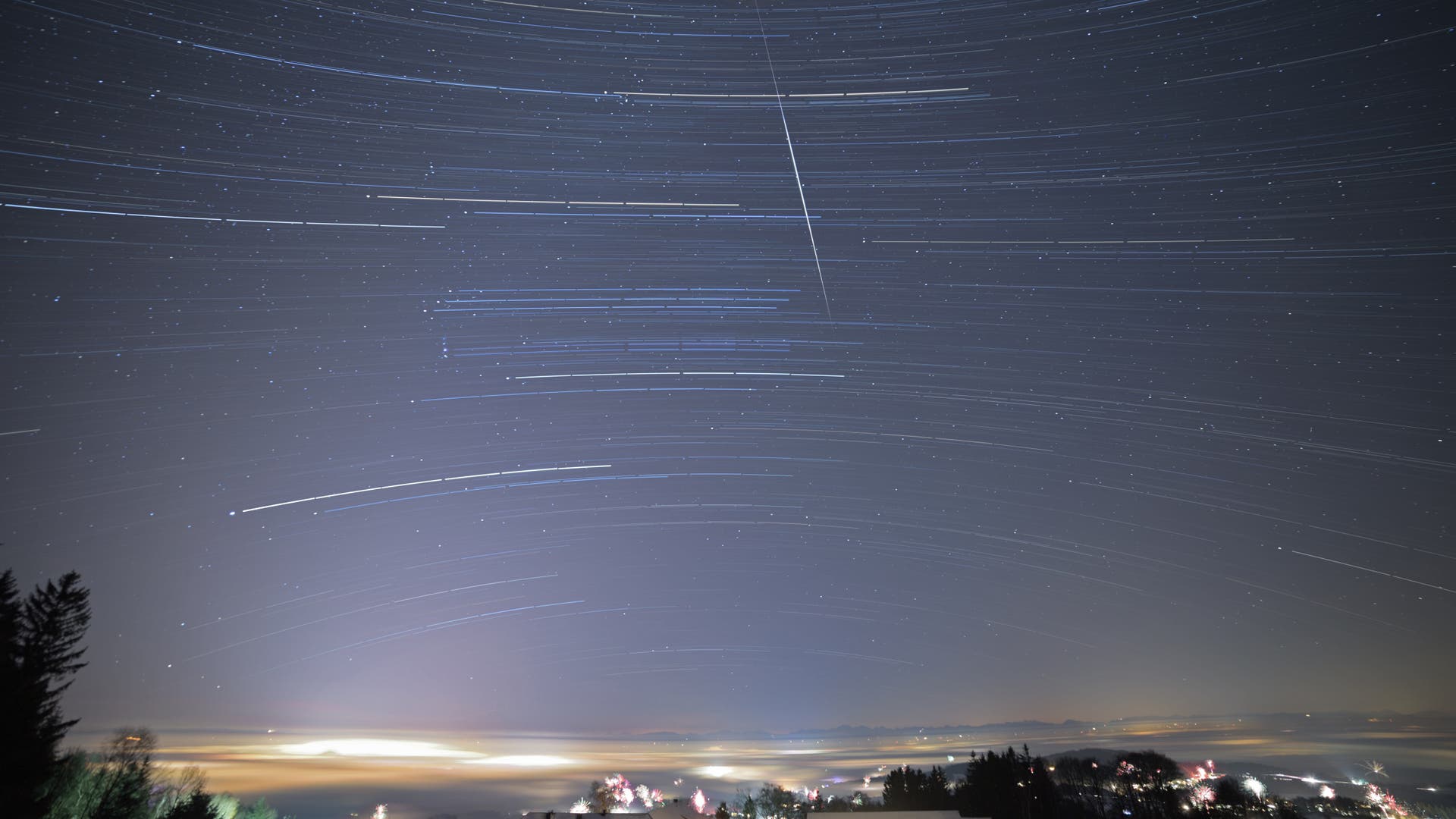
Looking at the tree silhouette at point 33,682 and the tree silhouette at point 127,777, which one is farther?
the tree silhouette at point 127,777

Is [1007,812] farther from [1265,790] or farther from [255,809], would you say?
[255,809]

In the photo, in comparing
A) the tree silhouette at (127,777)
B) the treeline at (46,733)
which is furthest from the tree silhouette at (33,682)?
the tree silhouette at (127,777)

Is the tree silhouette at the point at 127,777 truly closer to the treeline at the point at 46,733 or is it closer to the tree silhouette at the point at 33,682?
the treeline at the point at 46,733

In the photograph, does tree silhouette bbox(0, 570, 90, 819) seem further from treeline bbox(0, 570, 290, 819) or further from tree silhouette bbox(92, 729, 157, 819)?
tree silhouette bbox(92, 729, 157, 819)

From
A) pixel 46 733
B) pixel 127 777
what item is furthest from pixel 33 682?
pixel 127 777

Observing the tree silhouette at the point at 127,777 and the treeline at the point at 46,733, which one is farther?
the tree silhouette at the point at 127,777
